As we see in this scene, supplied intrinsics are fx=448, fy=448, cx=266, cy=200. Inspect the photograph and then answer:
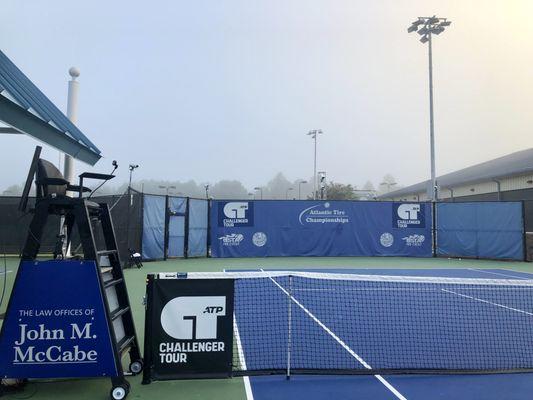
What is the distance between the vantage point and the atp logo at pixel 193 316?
4762 millimetres

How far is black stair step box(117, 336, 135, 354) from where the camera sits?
4.56 m

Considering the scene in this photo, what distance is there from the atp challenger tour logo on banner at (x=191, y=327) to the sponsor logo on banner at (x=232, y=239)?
16476 mm

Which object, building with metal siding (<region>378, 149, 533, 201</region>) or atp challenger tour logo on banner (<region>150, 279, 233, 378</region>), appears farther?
building with metal siding (<region>378, 149, 533, 201</region>)

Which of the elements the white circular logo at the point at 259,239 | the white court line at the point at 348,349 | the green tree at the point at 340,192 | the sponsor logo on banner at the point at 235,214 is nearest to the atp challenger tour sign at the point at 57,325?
the white court line at the point at 348,349

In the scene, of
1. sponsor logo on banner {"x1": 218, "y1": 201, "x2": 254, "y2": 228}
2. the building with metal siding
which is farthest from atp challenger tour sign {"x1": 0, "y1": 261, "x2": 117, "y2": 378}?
the building with metal siding

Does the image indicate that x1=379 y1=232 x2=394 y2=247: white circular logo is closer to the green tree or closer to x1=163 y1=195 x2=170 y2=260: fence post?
x1=163 y1=195 x2=170 y2=260: fence post

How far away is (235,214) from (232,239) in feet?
3.96

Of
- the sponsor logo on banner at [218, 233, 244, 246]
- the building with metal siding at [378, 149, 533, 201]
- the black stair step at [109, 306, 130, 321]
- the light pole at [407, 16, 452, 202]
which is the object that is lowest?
the black stair step at [109, 306, 130, 321]

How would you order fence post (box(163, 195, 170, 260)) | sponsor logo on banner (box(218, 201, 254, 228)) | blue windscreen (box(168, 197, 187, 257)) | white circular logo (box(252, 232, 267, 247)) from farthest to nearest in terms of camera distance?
white circular logo (box(252, 232, 267, 247)) < sponsor logo on banner (box(218, 201, 254, 228)) < blue windscreen (box(168, 197, 187, 257)) < fence post (box(163, 195, 170, 260))

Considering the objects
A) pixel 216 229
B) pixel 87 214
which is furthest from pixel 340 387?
pixel 216 229

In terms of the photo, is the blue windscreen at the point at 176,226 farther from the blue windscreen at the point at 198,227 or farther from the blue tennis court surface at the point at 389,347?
the blue tennis court surface at the point at 389,347

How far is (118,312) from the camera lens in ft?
15.9

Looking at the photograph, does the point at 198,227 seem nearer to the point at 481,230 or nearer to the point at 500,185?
the point at 481,230

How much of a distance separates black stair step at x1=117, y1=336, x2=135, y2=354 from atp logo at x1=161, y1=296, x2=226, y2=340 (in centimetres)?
45
